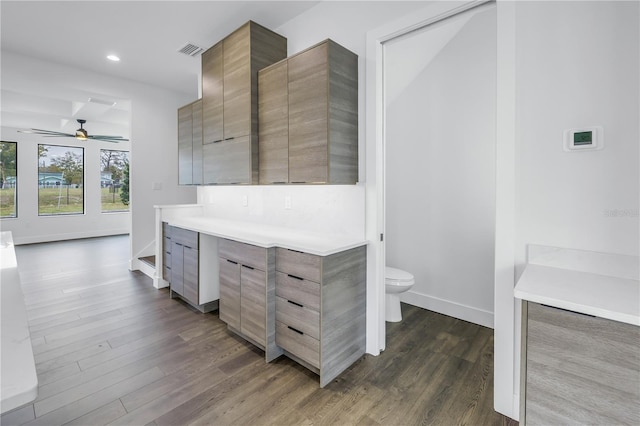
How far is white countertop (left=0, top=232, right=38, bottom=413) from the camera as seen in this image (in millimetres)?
586

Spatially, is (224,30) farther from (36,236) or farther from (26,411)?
(36,236)

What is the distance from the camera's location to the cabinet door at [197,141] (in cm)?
351

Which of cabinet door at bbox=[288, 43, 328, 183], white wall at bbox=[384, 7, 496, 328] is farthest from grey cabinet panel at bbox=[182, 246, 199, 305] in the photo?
white wall at bbox=[384, 7, 496, 328]

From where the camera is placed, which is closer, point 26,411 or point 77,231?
point 26,411

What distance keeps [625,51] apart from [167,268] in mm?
4080

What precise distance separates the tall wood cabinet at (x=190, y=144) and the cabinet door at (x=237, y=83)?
67 centimetres

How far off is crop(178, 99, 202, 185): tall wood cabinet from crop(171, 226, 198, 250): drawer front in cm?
60

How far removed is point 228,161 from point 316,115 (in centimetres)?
120

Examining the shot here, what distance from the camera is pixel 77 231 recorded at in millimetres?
7691

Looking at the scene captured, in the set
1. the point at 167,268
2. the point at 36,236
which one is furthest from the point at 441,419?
the point at 36,236

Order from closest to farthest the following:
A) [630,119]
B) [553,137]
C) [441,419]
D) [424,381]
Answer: [630,119] → [553,137] → [441,419] → [424,381]

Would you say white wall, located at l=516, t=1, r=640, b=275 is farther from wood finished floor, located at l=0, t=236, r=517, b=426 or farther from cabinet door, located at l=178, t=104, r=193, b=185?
cabinet door, located at l=178, t=104, r=193, b=185

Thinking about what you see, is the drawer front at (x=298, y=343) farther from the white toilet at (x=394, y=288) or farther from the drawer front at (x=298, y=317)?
the white toilet at (x=394, y=288)

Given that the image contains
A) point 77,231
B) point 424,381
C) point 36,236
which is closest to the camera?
point 424,381
